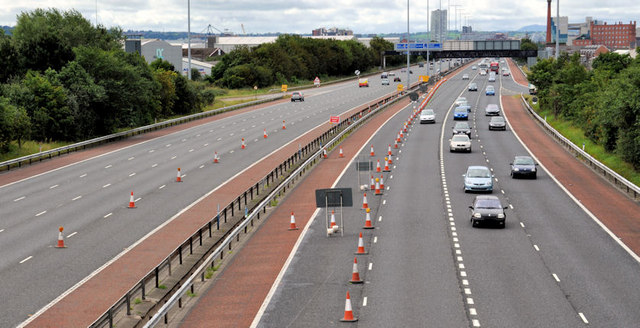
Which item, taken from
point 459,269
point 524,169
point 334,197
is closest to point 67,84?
point 524,169

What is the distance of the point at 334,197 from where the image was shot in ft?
99.2

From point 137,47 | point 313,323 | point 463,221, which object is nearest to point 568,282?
point 313,323

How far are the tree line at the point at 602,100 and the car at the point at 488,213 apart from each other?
15878 millimetres

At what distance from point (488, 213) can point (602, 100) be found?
25.3 meters

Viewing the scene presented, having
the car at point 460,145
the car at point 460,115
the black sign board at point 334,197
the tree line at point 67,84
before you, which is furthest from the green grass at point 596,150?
the tree line at point 67,84

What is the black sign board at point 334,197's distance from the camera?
30042mm

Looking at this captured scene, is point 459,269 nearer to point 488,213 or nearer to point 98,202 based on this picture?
point 488,213

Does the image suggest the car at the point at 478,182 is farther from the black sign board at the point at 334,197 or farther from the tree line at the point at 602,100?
the black sign board at the point at 334,197

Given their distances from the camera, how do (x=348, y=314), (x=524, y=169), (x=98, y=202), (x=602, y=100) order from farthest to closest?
1. (x=602, y=100)
2. (x=524, y=169)
3. (x=98, y=202)
4. (x=348, y=314)

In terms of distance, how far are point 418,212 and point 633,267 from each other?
11051 mm

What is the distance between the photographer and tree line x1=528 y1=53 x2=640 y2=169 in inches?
1850

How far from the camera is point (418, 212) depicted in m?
35.4

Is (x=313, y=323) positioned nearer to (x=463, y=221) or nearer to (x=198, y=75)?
(x=463, y=221)

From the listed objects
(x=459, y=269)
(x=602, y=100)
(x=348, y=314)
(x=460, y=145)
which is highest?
(x=602, y=100)
